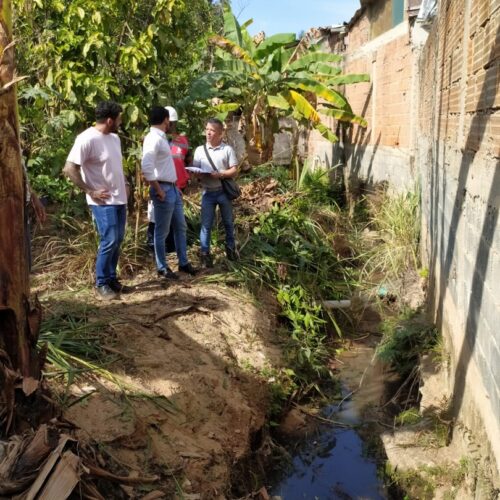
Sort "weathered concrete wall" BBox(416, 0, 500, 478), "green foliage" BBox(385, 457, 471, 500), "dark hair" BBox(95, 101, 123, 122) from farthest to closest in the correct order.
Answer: "dark hair" BBox(95, 101, 123, 122), "green foliage" BBox(385, 457, 471, 500), "weathered concrete wall" BBox(416, 0, 500, 478)

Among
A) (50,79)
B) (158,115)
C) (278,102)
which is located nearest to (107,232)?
(158,115)

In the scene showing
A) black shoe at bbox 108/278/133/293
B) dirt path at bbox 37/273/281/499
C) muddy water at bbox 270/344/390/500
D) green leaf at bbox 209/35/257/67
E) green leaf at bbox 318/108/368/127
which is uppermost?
green leaf at bbox 209/35/257/67

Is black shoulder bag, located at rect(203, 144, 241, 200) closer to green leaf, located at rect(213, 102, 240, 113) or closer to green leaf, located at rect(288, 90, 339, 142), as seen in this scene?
green leaf, located at rect(213, 102, 240, 113)

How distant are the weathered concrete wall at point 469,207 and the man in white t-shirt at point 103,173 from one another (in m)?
2.92

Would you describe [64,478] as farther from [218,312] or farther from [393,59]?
[393,59]

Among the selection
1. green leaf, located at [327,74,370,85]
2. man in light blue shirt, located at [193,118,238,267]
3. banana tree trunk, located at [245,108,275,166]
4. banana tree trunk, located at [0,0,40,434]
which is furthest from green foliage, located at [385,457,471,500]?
green leaf, located at [327,74,370,85]

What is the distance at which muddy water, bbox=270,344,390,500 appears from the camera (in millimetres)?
4402

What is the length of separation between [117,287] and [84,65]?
270 cm

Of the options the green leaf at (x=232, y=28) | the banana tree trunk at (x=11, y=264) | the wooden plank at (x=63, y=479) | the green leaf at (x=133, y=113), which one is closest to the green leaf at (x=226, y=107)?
the green leaf at (x=232, y=28)

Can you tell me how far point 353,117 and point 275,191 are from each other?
3364mm

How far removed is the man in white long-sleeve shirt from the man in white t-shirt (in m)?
0.42

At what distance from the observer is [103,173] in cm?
525

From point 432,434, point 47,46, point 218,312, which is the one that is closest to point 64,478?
point 432,434

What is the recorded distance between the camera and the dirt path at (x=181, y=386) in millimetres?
3543
